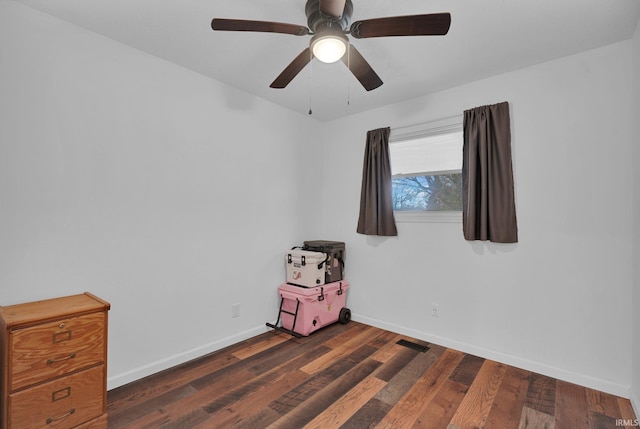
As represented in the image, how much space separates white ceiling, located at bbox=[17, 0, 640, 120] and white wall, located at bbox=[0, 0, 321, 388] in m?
0.22

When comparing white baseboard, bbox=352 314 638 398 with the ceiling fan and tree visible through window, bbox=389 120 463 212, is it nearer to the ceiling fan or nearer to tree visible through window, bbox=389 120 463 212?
tree visible through window, bbox=389 120 463 212

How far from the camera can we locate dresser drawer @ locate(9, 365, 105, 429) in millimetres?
1575

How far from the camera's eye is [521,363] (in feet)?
8.55

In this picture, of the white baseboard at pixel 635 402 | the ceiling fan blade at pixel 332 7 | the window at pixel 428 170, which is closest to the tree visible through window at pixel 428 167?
the window at pixel 428 170

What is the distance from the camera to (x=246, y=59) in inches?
99.6

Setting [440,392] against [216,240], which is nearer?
[440,392]

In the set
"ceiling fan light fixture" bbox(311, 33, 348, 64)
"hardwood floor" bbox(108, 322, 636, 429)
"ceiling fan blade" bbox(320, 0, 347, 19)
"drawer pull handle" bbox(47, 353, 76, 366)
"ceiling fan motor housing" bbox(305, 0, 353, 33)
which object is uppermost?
"ceiling fan motor housing" bbox(305, 0, 353, 33)

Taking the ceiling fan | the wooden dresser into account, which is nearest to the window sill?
the ceiling fan

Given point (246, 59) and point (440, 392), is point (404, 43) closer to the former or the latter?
point (246, 59)

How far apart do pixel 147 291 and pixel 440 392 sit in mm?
2402

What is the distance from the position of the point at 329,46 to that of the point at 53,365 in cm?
231

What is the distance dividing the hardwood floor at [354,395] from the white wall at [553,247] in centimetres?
26

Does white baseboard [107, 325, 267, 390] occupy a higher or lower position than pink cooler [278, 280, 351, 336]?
lower

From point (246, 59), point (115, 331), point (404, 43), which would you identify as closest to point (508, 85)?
point (404, 43)
